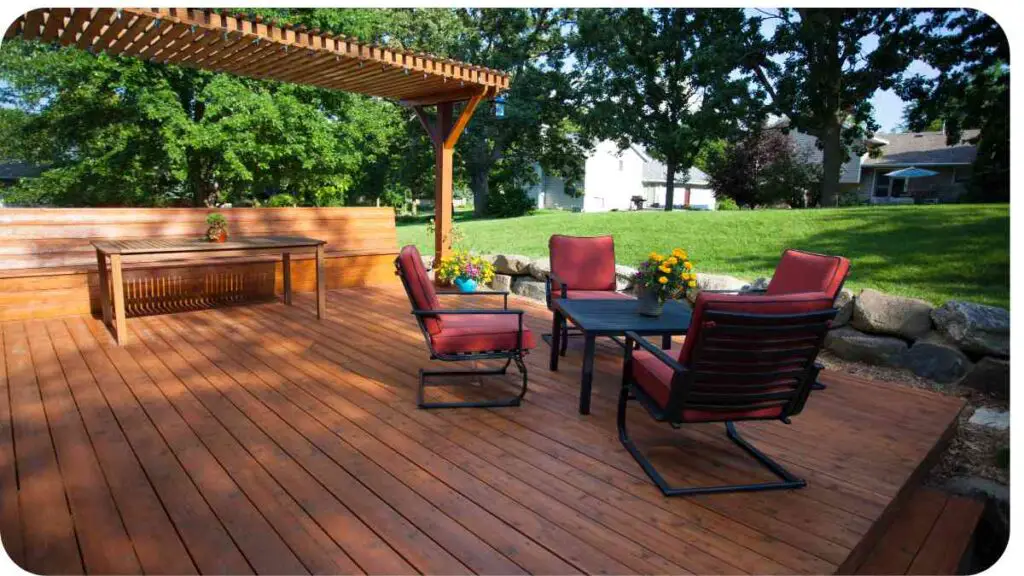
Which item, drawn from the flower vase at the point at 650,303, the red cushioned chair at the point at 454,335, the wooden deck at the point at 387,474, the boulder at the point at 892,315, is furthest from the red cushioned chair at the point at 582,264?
the boulder at the point at 892,315

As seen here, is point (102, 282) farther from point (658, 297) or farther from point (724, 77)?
point (724, 77)

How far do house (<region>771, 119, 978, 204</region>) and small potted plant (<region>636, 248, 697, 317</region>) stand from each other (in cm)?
1692

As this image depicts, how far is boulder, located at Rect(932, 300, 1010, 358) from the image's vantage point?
395 centimetres

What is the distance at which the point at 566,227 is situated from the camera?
11.7 m

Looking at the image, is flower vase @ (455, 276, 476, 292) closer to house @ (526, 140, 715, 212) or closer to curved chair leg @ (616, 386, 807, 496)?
curved chair leg @ (616, 386, 807, 496)

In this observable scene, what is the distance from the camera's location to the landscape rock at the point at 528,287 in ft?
22.0

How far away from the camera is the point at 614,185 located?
30.8m

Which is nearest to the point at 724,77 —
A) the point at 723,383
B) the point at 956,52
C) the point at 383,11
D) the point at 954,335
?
the point at 956,52

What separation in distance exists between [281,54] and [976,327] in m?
5.92

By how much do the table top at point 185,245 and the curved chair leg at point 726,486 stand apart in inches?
142

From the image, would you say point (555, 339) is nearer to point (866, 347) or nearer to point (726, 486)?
point (726, 486)

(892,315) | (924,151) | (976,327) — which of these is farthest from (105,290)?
(924,151)

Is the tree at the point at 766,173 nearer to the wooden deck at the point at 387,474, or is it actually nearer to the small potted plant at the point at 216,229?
the wooden deck at the point at 387,474

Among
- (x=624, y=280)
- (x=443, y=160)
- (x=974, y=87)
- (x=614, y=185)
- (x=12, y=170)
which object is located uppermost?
(x=974, y=87)
